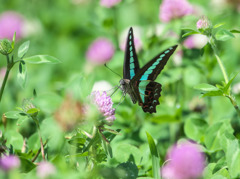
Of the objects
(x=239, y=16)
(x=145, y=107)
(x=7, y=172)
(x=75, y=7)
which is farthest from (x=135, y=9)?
(x=7, y=172)

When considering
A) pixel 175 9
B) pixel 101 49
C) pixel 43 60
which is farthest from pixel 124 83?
pixel 101 49

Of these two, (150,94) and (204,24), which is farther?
(150,94)

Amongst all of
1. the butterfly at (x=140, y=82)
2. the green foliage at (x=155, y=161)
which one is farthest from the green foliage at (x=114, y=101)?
the butterfly at (x=140, y=82)

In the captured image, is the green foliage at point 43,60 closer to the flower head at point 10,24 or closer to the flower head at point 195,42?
the flower head at point 195,42

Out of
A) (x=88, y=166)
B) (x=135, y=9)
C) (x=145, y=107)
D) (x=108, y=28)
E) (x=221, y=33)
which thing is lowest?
(x=88, y=166)

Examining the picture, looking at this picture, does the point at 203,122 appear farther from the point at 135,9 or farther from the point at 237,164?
the point at 135,9

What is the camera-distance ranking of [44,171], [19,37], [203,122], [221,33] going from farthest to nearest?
1. [19,37]
2. [203,122]
3. [221,33]
4. [44,171]

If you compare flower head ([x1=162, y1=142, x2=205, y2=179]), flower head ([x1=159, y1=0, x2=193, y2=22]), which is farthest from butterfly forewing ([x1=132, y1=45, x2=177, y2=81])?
flower head ([x1=162, y1=142, x2=205, y2=179])

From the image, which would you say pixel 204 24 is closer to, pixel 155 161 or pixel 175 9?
pixel 155 161
